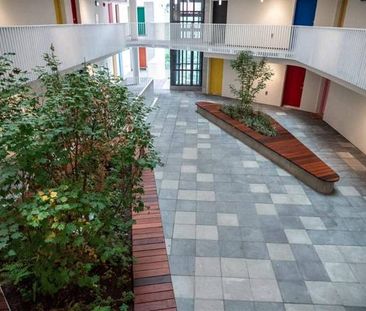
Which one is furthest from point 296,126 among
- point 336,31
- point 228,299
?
point 228,299

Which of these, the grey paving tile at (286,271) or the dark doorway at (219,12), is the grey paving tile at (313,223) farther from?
the dark doorway at (219,12)

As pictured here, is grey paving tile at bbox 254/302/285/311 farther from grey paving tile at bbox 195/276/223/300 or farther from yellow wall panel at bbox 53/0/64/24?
yellow wall panel at bbox 53/0/64/24

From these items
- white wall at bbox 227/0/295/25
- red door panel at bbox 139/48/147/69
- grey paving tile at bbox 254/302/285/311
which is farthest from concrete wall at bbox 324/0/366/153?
red door panel at bbox 139/48/147/69

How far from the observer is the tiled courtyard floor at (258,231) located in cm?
482

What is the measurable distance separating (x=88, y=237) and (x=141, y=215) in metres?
2.57

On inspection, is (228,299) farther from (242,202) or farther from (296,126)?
(296,126)

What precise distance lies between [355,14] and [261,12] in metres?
4.99

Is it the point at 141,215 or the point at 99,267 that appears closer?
the point at 99,267

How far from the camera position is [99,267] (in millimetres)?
4387

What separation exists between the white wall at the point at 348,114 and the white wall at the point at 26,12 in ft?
38.1

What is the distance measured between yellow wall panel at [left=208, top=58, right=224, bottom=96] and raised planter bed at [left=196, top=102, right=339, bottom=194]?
550cm

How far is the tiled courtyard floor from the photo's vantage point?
4.82 meters

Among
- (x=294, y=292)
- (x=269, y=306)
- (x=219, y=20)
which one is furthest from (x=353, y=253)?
(x=219, y=20)

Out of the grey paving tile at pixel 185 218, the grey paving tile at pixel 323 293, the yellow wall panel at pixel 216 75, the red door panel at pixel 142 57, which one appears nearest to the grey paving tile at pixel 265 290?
the grey paving tile at pixel 323 293
